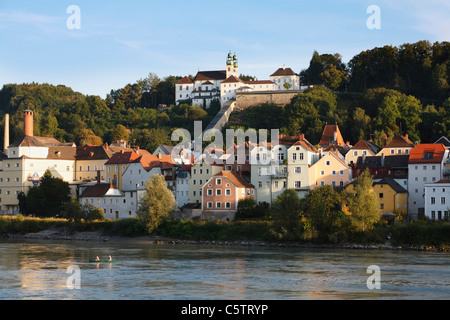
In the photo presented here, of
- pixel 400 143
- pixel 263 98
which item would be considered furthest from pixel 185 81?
pixel 400 143

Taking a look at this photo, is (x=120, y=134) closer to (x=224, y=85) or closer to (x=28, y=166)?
(x=224, y=85)

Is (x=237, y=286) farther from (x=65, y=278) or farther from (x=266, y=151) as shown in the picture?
(x=266, y=151)

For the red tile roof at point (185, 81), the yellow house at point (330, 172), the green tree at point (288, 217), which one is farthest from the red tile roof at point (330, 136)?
the red tile roof at point (185, 81)

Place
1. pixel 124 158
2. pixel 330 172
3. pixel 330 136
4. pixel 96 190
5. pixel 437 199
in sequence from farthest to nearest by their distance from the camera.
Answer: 1. pixel 330 136
2. pixel 124 158
3. pixel 96 190
4. pixel 330 172
5. pixel 437 199

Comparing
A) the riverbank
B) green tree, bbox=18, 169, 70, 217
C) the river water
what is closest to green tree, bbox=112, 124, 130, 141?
green tree, bbox=18, 169, 70, 217

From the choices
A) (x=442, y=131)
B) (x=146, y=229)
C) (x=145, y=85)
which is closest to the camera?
(x=146, y=229)

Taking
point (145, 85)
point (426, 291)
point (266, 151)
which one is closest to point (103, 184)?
point (266, 151)
